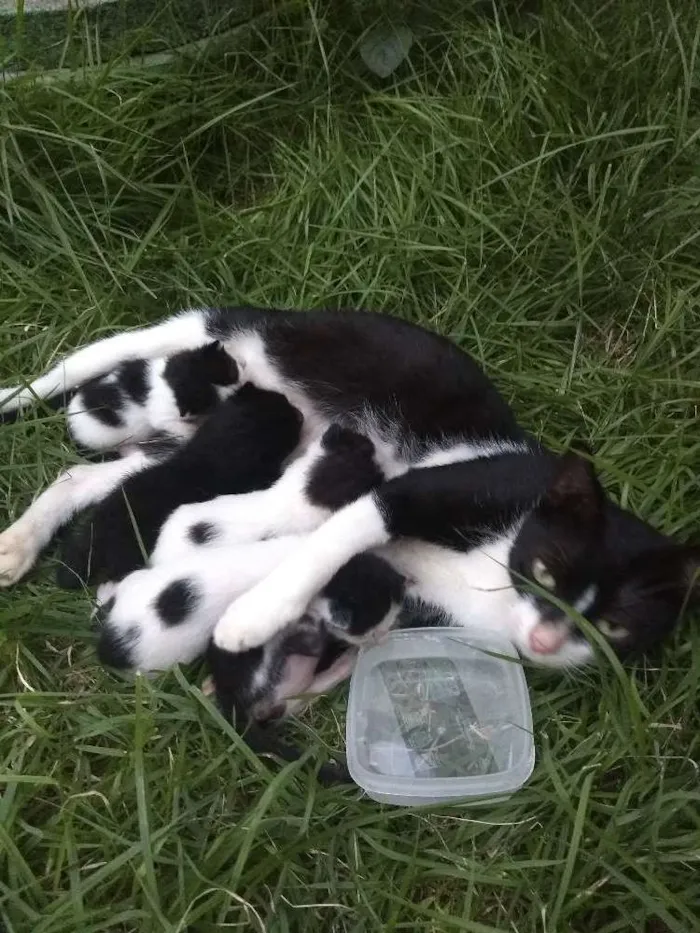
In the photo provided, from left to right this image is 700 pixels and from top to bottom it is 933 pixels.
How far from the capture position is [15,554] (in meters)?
2.00

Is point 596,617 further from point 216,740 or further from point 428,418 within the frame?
point 216,740

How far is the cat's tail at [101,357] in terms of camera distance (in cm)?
222

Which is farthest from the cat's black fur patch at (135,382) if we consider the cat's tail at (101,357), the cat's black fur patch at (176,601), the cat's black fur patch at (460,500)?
the cat's black fur patch at (460,500)

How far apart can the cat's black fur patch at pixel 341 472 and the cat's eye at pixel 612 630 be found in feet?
2.04

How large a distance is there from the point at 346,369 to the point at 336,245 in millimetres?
531

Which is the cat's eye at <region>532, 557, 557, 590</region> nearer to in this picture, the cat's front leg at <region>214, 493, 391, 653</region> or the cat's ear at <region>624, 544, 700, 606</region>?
the cat's ear at <region>624, 544, 700, 606</region>

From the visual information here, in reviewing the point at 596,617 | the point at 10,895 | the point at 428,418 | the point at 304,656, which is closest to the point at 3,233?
the point at 428,418

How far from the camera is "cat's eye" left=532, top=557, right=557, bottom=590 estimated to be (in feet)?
5.69

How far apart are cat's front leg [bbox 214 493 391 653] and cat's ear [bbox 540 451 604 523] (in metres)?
0.38


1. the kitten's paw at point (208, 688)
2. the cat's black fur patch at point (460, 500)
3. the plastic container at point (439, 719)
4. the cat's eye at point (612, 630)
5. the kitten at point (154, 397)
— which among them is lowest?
the plastic container at point (439, 719)

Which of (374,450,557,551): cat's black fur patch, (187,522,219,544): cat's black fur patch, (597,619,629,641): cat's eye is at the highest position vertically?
(187,522,219,544): cat's black fur patch

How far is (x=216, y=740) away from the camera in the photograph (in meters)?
1.80

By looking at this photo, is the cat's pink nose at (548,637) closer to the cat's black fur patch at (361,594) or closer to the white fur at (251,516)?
the cat's black fur patch at (361,594)

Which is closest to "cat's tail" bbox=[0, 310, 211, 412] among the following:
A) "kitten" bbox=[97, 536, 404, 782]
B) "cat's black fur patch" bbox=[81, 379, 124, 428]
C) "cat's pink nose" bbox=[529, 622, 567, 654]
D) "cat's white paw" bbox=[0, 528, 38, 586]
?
"cat's black fur patch" bbox=[81, 379, 124, 428]
